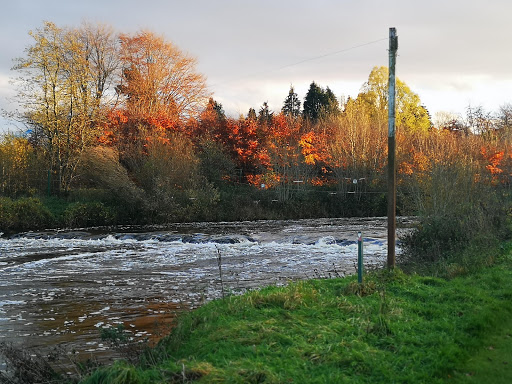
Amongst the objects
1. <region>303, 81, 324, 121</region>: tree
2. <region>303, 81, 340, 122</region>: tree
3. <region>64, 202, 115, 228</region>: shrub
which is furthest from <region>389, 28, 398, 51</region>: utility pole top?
<region>303, 81, 324, 121</region>: tree

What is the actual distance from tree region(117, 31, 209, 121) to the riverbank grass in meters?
36.8

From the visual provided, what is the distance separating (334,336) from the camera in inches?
287

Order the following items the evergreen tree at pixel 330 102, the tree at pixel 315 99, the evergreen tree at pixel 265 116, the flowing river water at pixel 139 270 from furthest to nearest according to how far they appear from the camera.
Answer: the tree at pixel 315 99 < the evergreen tree at pixel 330 102 < the evergreen tree at pixel 265 116 < the flowing river water at pixel 139 270

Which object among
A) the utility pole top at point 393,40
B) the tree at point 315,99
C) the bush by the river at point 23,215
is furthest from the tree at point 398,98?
the utility pole top at point 393,40

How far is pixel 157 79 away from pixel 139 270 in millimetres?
32338

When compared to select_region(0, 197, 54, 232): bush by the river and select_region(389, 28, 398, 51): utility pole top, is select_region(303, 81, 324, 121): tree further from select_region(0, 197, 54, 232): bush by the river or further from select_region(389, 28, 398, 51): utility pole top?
select_region(389, 28, 398, 51): utility pole top

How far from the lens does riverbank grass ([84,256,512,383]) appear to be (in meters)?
6.02

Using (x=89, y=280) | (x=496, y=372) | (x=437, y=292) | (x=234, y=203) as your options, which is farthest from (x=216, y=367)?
(x=234, y=203)

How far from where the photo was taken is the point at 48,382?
6723 mm

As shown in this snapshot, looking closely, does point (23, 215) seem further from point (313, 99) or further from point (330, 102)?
point (313, 99)

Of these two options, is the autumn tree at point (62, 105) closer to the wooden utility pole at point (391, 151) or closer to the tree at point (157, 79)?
the tree at point (157, 79)

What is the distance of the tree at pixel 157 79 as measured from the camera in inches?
1797

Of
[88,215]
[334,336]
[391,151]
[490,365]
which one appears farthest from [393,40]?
[88,215]

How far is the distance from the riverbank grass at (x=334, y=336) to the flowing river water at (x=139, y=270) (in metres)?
1.82
